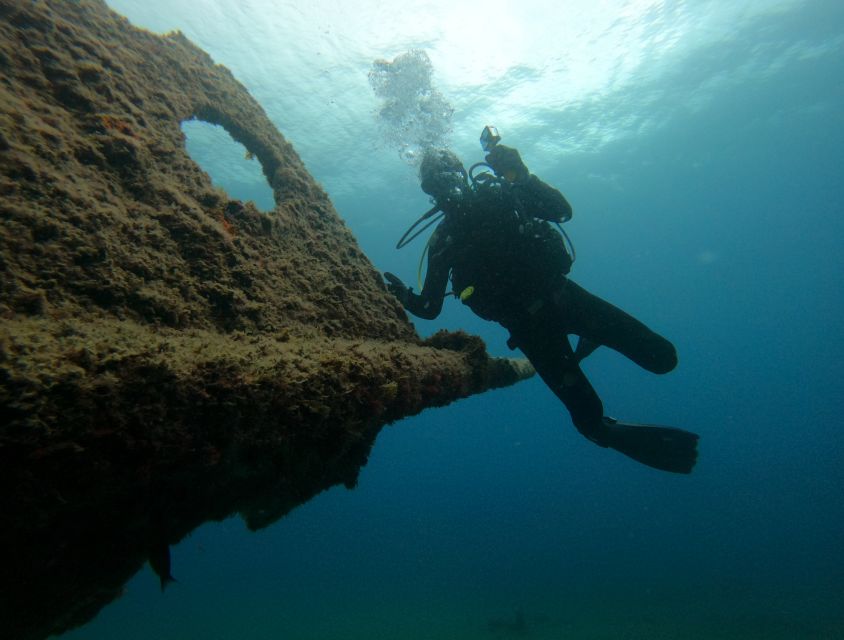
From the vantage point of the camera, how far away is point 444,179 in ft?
16.3

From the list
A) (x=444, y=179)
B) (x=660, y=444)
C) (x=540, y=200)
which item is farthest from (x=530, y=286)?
(x=660, y=444)

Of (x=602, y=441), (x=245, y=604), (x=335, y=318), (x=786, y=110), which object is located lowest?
(x=245, y=604)

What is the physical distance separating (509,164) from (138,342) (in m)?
4.53

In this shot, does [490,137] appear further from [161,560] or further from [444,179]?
[161,560]

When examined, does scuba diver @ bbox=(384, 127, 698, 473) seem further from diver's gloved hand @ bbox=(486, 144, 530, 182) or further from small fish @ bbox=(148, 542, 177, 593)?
small fish @ bbox=(148, 542, 177, 593)

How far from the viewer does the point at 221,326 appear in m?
2.43

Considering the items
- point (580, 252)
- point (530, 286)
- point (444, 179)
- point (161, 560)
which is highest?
point (580, 252)

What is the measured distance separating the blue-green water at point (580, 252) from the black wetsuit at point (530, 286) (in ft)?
29.5

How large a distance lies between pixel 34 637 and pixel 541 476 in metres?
86.1

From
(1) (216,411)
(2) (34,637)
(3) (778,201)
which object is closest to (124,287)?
(1) (216,411)

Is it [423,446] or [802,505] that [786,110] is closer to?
[802,505]

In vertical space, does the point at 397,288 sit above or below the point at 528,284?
below

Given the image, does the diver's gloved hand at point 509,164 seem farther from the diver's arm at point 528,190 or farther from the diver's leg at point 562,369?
the diver's leg at point 562,369

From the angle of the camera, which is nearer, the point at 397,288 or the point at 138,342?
the point at 138,342
